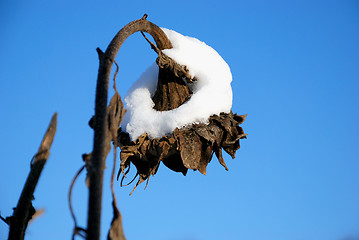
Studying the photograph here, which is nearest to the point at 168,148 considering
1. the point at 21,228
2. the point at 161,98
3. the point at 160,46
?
the point at 161,98

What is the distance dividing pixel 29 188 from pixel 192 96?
3.62ft

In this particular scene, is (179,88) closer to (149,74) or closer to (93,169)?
(149,74)

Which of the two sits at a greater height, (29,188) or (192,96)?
(192,96)

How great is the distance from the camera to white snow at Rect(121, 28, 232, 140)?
2381 millimetres

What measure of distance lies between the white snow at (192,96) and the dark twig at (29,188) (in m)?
0.64

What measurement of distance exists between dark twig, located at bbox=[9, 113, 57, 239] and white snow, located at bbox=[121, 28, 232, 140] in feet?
2.11

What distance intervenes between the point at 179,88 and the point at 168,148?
0.51 m

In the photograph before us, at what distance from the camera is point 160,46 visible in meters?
2.55

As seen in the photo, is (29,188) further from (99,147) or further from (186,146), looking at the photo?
(186,146)

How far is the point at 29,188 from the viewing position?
1782 millimetres

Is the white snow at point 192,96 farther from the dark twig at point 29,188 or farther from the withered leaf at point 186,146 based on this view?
the dark twig at point 29,188

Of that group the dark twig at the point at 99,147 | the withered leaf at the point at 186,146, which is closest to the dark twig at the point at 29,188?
the dark twig at the point at 99,147

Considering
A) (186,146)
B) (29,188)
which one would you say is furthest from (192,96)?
(29,188)

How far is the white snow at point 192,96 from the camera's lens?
238cm
